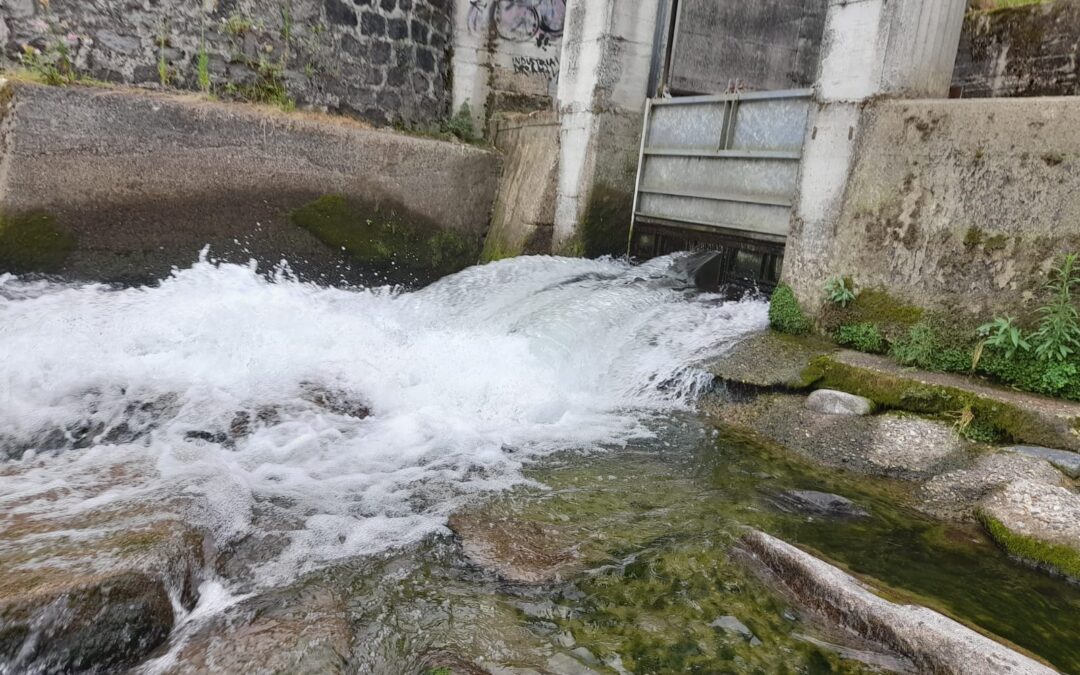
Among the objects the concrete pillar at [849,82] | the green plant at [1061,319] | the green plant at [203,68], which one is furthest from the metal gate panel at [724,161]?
the green plant at [203,68]

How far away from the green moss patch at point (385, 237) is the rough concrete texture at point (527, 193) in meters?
0.53

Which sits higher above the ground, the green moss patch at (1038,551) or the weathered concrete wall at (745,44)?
the weathered concrete wall at (745,44)

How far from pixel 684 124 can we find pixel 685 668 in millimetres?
6864

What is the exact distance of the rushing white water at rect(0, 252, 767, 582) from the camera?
3.65 meters

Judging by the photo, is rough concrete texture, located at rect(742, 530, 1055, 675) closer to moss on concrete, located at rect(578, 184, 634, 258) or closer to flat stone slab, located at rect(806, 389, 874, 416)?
flat stone slab, located at rect(806, 389, 874, 416)

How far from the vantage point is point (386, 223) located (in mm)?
8453

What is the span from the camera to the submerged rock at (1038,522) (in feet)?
11.3

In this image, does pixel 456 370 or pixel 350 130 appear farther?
pixel 350 130

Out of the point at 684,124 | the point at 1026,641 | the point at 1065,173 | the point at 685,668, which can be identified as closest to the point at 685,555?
the point at 685,668

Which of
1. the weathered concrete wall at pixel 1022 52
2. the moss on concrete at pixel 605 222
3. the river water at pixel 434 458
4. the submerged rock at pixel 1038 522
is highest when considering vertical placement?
the weathered concrete wall at pixel 1022 52

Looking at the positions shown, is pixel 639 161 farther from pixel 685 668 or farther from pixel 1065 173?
pixel 685 668

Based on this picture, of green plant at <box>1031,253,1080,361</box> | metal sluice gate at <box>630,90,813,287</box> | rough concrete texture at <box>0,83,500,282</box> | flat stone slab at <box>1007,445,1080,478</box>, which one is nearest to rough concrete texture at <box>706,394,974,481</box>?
flat stone slab at <box>1007,445,1080,478</box>

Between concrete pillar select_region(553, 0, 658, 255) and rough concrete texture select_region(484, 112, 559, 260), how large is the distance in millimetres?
160

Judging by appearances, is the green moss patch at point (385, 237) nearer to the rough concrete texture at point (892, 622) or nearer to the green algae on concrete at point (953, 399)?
the green algae on concrete at point (953, 399)
